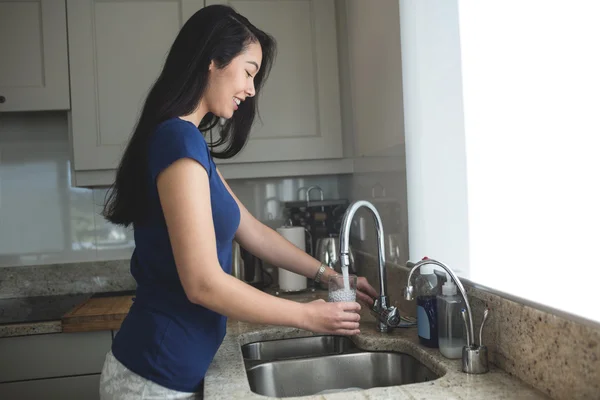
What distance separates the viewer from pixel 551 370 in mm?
906

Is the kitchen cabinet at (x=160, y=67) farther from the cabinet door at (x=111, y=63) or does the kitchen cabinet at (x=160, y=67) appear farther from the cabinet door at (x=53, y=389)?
the cabinet door at (x=53, y=389)

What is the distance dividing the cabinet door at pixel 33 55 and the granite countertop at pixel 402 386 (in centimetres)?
130

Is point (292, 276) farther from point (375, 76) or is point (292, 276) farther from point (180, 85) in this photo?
point (180, 85)

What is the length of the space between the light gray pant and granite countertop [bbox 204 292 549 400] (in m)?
0.08

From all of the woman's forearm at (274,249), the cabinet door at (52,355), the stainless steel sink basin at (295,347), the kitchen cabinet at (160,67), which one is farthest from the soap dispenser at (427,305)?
the cabinet door at (52,355)

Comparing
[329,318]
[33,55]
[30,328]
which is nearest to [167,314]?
[329,318]

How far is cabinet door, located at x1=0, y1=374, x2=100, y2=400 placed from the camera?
6.45ft

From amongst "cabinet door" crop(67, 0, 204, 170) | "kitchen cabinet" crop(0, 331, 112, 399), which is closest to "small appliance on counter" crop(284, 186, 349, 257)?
"cabinet door" crop(67, 0, 204, 170)

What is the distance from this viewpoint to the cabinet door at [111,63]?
7.27ft

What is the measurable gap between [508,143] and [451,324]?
41 cm

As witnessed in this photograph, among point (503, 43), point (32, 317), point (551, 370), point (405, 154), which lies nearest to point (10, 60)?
point (32, 317)

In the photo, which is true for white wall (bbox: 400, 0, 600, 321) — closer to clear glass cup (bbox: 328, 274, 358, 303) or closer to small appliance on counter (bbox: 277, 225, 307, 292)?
clear glass cup (bbox: 328, 274, 358, 303)

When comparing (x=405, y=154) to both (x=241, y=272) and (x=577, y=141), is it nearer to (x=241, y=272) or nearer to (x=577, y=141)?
(x=577, y=141)

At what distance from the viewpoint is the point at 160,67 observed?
2.24 metres
